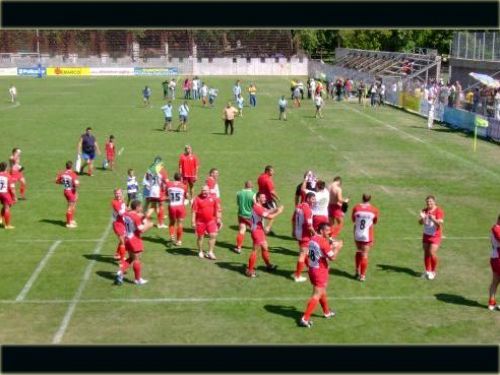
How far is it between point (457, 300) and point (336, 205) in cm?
427

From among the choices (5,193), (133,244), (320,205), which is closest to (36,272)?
(133,244)

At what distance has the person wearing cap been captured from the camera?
26219mm

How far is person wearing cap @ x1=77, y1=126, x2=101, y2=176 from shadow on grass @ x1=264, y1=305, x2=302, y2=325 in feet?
47.0

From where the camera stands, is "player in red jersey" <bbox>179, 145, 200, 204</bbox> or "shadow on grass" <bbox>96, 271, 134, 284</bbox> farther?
"player in red jersey" <bbox>179, 145, 200, 204</bbox>

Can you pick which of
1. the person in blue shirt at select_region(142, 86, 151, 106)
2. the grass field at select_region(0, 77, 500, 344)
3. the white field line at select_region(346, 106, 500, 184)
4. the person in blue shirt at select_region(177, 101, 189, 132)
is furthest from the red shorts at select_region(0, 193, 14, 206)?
the person in blue shirt at select_region(142, 86, 151, 106)

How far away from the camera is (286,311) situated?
537 inches

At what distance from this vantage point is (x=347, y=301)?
14180mm

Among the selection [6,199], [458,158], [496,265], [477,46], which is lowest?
[458,158]

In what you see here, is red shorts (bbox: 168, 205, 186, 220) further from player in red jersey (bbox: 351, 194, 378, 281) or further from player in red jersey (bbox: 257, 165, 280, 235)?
player in red jersey (bbox: 351, 194, 378, 281)

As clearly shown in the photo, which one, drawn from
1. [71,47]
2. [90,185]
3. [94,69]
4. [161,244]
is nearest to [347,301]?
[161,244]

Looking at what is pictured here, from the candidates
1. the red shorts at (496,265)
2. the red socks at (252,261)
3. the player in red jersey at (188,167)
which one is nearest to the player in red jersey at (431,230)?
the red shorts at (496,265)

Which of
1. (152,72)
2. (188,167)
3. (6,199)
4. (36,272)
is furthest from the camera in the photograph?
(152,72)

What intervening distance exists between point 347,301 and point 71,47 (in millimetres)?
103441

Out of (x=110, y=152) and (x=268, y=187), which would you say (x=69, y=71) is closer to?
(x=110, y=152)
